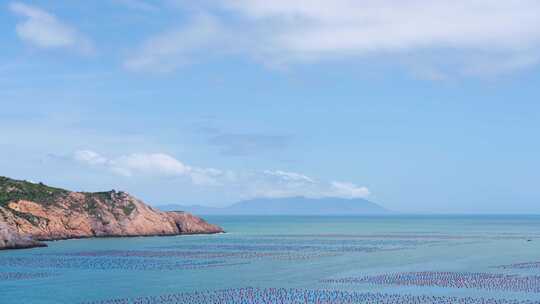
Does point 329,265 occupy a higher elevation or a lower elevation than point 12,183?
lower

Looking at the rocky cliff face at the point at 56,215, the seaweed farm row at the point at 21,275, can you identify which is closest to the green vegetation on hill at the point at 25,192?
the rocky cliff face at the point at 56,215

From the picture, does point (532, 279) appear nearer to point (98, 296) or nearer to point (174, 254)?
point (98, 296)

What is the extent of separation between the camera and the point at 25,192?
18775 cm

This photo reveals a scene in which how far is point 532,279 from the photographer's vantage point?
8650 cm

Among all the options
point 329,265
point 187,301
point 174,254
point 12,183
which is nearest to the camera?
point 187,301

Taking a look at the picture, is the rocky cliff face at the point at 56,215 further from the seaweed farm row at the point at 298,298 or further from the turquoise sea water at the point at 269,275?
the seaweed farm row at the point at 298,298

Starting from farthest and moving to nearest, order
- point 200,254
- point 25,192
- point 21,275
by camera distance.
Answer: point 25,192
point 200,254
point 21,275

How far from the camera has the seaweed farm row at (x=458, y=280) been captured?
80.8 m

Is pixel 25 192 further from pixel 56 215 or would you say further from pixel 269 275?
pixel 269 275

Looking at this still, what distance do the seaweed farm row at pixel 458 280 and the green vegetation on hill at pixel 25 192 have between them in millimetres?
116661

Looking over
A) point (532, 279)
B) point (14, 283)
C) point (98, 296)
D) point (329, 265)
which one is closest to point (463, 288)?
point (532, 279)

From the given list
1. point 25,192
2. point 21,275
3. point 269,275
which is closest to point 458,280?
point 269,275

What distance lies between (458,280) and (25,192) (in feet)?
440

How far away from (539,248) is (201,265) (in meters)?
75.3
